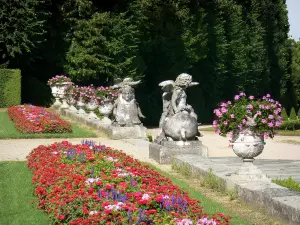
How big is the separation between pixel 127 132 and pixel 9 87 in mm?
13497

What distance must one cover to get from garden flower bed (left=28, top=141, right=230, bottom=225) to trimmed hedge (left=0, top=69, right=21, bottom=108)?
19519 millimetres

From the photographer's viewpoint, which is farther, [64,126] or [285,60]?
[285,60]

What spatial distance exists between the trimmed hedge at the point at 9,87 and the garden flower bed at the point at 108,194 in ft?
64.0

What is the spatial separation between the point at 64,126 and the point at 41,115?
74.7 inches

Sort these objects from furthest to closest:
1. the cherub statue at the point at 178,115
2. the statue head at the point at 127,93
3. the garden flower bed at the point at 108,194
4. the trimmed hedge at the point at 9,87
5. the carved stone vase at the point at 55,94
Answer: the trimmed hedge at the point at 9,87
the carved stone vase at the point at 55,94
the statue head at the point at 127,93
the cherub statue at the point at 178,115
the garden flower bed at the point at 108,194

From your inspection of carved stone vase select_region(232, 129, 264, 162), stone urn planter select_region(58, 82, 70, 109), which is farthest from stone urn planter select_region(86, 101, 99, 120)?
carved stone vase select_region(232, 129, 264, 162)

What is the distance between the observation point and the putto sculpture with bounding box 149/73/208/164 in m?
11.1

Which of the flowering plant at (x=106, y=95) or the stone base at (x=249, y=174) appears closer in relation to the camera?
the stone base at (x=249, y=174)

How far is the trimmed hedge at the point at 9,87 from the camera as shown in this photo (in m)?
28.1

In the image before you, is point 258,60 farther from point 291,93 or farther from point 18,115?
point 18,115

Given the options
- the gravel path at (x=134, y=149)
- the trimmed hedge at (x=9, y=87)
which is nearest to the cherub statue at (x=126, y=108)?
the gravel path at (x=134, y=149)

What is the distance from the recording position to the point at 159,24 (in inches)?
1364

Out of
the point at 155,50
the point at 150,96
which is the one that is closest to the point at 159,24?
the point at 155,50

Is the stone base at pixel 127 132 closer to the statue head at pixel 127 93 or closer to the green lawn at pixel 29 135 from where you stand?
the green lawn at pixel 29 135
